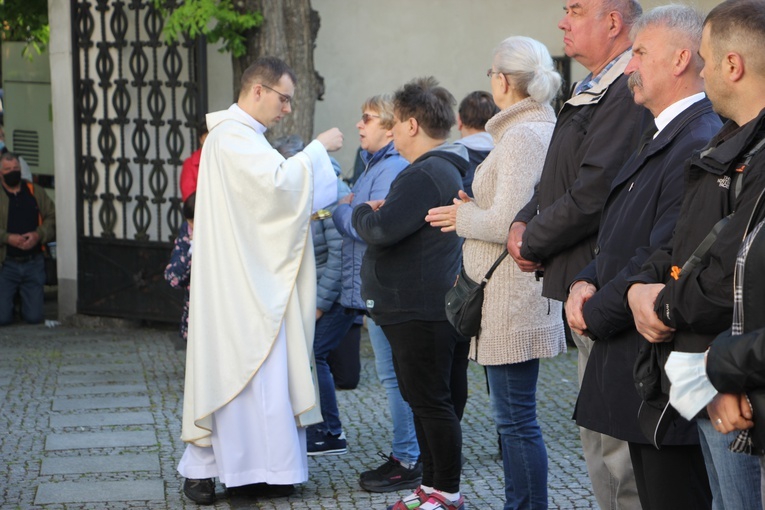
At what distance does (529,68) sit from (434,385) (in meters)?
1.41

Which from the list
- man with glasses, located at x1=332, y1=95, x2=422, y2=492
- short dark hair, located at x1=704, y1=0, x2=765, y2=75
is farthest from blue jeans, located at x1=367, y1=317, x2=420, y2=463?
short dark hair, located at x1=704, y1=0, x2=765, y2=75

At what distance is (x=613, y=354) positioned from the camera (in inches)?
129

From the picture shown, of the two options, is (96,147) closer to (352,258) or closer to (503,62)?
(352,258)

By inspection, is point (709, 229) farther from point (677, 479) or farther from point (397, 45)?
point (397, 45)

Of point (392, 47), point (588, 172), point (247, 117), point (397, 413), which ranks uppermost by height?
point (392, 47)

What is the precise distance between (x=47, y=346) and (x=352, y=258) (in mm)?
5223

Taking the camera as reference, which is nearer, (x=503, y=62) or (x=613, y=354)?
(x=613, y=354)

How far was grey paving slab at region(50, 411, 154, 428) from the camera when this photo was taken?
7023 millimetres

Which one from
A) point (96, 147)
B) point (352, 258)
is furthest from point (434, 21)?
point (352, 258)

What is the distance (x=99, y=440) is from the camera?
6.57m

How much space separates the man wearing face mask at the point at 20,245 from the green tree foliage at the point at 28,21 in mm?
1738

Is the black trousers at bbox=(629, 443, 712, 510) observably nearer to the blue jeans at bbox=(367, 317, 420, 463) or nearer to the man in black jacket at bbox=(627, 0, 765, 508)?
the man in black jacket at bbox=(627, 0, 765, 508)

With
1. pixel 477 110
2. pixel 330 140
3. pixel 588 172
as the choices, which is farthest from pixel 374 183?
pixel 588 172

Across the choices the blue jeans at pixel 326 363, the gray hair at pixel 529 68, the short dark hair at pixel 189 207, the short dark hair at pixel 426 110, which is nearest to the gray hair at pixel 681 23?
the gray hair at pixel 529 68
